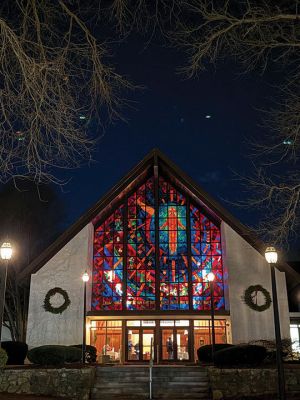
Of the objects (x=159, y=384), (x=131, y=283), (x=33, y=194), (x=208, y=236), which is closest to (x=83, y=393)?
(x=159, y=384)

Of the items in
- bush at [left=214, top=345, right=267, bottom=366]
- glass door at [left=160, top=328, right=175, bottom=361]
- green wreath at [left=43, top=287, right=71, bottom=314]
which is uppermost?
green wreath at [left=43, top=287, right=71, bottom=314]

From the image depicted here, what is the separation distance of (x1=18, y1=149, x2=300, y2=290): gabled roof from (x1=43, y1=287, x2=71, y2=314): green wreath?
4.84 ft

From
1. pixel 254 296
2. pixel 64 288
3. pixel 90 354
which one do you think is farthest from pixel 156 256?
pixel 90 354

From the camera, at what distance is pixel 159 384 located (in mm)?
15594

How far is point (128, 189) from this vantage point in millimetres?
23766

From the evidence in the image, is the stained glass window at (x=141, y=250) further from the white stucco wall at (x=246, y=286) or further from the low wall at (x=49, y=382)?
the low wall at (x=49, y=382)

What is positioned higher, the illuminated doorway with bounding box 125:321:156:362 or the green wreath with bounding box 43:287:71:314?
the green wreath with bounding box 43:287:71:314

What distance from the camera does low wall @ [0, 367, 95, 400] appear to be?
14.8 metres

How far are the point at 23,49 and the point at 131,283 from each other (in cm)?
1683

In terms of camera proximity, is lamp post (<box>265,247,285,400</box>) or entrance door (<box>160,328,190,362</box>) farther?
entrance door (<box>160,328,190,362</box>)

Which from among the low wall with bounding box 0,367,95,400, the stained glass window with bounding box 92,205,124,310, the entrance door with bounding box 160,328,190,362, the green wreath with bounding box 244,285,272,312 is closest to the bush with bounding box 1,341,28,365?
the low wall with bounding box 0,367,95,400

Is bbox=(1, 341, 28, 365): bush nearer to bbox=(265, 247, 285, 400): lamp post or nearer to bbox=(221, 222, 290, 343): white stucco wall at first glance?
bbox=(221, 222, 290, 343): white stucco wall

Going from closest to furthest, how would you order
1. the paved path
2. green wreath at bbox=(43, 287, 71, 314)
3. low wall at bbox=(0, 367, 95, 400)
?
the paved path, low wall at bbox=(0, 367, 95, 400), green wreath at bbox=(43, 287, 71, 314)

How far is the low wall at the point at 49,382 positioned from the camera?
14.8 m
